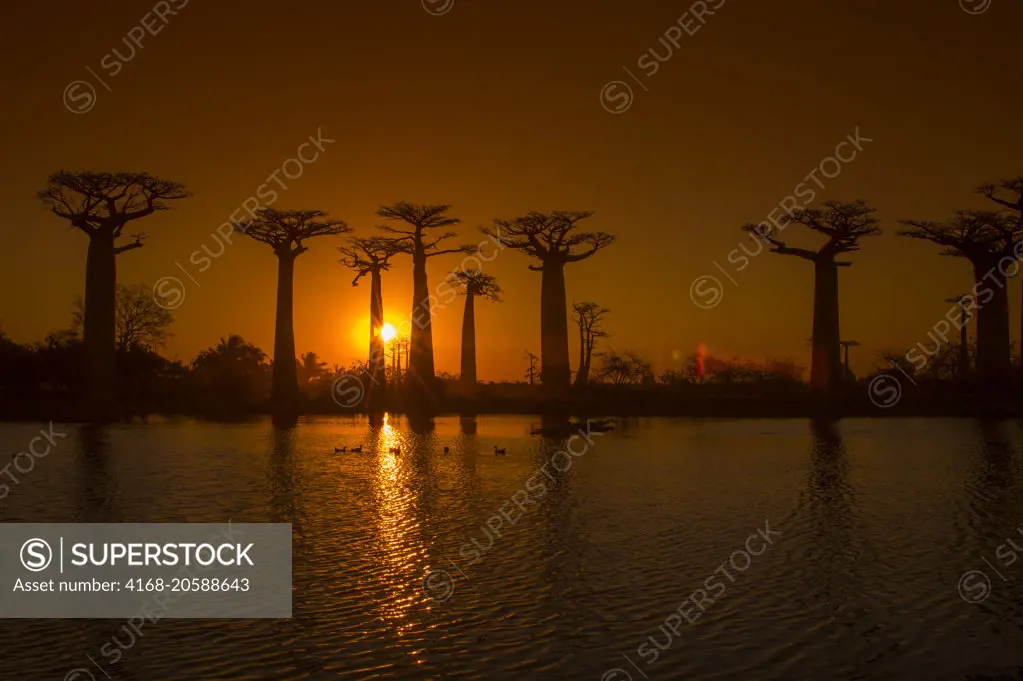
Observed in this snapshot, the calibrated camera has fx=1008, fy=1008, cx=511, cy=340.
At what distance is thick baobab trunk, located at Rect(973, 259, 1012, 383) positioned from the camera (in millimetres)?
54781

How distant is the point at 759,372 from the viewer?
258ft

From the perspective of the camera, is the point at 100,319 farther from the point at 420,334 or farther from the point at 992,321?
the point at 992,321

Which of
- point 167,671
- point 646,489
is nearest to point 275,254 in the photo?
point 646,489

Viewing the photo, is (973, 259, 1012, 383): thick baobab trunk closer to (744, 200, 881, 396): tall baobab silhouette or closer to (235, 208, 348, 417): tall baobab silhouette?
(744, 200, 881, 396): tall baobab silhouette

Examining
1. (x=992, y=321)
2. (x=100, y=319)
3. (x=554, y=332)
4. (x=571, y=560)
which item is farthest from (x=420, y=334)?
(x=571, y=560)

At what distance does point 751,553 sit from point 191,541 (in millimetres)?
8017

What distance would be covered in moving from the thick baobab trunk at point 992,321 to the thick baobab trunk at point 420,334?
100 feet

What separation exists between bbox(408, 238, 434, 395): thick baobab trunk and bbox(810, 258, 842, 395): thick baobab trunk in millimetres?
21266

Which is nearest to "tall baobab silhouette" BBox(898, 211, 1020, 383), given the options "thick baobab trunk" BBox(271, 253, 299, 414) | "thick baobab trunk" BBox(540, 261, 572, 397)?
"thick baobab trunk" BBox(540, 261, 572, 397)

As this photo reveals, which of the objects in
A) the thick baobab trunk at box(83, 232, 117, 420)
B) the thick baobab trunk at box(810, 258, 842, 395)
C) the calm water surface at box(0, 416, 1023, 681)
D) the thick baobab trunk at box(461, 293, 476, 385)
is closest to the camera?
the calm water surface at box(0, 416, 1023, 681)

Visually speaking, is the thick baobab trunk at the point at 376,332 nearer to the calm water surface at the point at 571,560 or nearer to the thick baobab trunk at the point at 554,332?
the thick baobab trunk at the point at 554,332

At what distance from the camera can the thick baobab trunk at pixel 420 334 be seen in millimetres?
57844

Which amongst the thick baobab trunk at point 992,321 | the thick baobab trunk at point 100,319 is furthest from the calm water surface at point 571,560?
the thick baobab trunk at point 992,321

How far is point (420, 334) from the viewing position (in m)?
59.1
